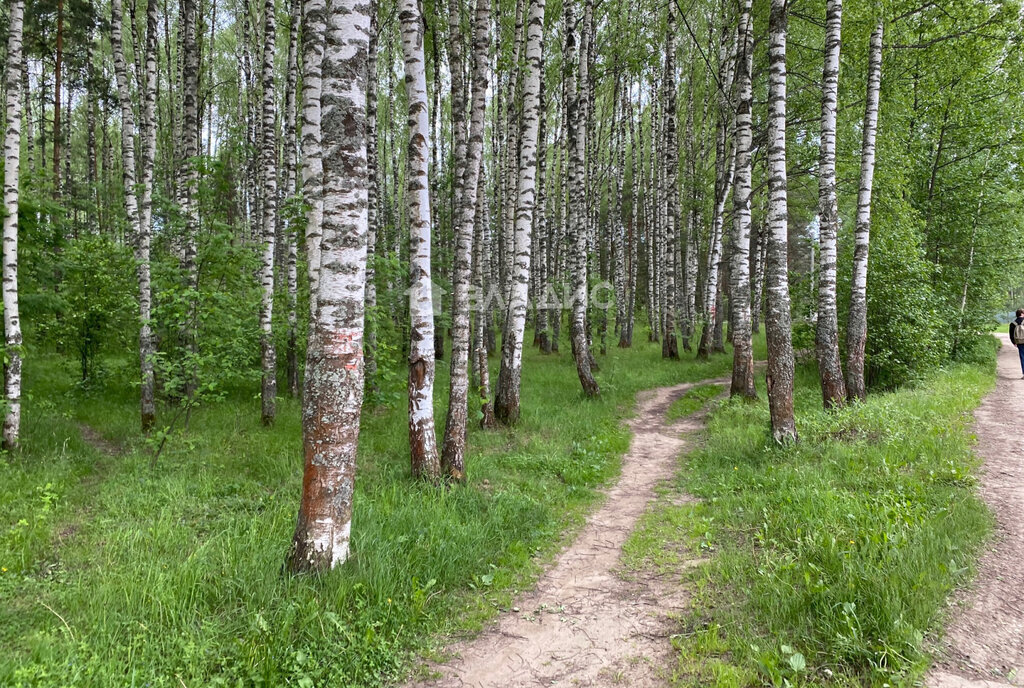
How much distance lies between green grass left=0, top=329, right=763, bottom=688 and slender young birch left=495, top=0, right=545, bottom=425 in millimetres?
1082

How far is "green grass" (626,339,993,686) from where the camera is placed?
305 centimetres

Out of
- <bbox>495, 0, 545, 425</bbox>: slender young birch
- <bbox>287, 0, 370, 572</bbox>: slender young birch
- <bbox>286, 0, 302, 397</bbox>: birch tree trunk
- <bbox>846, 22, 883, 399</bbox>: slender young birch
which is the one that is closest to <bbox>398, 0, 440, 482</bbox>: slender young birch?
<bbox>287, 0, 370, 572</bbox>: slender young birch

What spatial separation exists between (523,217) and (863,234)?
259 inches

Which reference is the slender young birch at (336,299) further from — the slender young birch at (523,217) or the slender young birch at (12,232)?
the slender young birch at (12,232)

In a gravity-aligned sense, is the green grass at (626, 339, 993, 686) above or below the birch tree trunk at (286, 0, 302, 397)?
below

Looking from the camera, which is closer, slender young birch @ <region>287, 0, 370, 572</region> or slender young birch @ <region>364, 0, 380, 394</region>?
slender young birch @ <region>287, 0, 370, 572</region>

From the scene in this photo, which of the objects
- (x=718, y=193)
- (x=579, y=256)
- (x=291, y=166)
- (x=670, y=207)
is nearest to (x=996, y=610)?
(x=579, y=256)

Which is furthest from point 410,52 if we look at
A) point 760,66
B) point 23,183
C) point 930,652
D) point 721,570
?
Result: point 760,66

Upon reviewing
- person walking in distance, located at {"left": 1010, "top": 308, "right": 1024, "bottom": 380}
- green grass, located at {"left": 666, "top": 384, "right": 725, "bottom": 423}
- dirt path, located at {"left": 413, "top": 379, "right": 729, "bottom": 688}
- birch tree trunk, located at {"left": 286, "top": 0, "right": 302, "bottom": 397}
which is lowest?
dirt path, located at {"left": 413, "top": 379, "right": 729, "bottom": 688}

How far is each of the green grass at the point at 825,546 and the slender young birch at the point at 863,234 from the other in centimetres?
254

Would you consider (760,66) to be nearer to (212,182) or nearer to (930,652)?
(212,182)

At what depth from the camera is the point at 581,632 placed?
377 centimetres

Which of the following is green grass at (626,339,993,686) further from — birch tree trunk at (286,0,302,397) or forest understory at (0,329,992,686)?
birch tree trunk at (286,0,302,397)

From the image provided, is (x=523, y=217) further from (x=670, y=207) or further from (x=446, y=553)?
(x=670, y=207)
